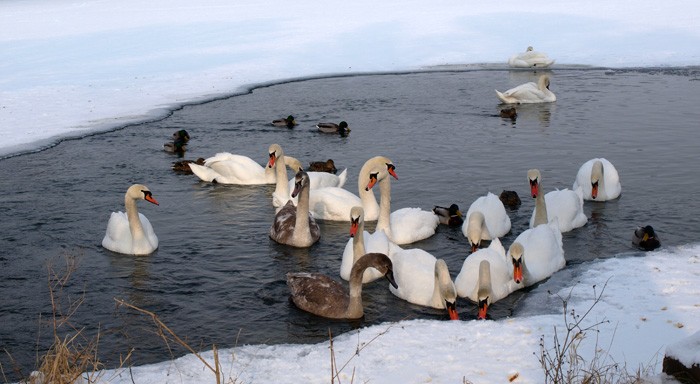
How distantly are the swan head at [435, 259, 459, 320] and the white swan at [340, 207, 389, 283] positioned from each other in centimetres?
112

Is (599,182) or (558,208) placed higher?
(599,182)

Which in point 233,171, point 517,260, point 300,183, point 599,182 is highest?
point 300,183

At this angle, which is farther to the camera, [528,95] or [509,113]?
[528,95]

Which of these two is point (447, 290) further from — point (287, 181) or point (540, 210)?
point (287, 181)

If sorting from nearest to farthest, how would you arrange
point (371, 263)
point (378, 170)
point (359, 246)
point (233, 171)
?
1. point (371, 263)
2. point (359, 246)
3. point (378, 170)
4. point (233, 171)

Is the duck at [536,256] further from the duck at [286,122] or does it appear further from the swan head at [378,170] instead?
the duck at [286,122]

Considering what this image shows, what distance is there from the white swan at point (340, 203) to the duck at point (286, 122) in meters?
5.47

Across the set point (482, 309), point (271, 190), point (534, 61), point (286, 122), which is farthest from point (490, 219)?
point (534, 61)

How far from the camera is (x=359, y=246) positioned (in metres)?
8.95

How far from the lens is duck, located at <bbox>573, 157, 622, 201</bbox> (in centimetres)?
→ 1146

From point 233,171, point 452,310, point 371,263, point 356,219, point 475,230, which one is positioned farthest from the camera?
point 233,171

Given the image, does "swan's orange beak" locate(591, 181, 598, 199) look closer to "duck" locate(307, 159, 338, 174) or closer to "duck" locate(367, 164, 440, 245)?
"duck" locate(367, 164, 440, 245)

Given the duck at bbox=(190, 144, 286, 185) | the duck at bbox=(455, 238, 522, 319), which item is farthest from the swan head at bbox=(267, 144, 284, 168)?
the duck at bbox=(455, 238, 522, 319)

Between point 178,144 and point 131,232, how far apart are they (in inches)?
200
